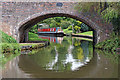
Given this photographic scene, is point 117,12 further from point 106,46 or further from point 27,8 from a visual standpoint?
point 27,8

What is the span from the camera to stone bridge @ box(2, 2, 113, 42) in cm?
1488

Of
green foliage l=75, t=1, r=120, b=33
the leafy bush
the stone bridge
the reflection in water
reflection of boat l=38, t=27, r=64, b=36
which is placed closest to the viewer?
the reflection in water

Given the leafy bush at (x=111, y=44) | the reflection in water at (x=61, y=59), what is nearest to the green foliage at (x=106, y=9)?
the leafy bush at (x=111, y=44)

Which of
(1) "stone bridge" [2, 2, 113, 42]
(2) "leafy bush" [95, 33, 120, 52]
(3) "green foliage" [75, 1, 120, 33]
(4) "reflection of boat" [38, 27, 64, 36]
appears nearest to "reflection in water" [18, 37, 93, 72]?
(2) "leafy bush" [95, 33, 120, 52]

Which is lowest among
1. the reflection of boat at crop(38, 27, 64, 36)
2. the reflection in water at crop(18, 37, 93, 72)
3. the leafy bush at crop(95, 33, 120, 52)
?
the reflection in water at crop(18, 37, 93, 72)

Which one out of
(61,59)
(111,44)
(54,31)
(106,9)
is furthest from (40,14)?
(54,31)

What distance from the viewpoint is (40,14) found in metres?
15.0

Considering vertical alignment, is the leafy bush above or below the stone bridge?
below

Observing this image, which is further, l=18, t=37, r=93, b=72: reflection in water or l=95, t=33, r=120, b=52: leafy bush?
l=95, t=33, r=120, b=52: leafy bush

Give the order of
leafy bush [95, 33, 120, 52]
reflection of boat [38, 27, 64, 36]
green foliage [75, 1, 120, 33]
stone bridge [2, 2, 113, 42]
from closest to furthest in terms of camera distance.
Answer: green foliage [75, 1, 120, 33]
leafy bush [95, 33, 120, 52]
stone bridge [2, 2, 113, 42]
reflection of boat [38, 27, 64, 36]

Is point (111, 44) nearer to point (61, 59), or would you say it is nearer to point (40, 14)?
point (61, 59)

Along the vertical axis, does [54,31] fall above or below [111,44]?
above

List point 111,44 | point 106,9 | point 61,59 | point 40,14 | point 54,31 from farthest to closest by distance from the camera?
point 54,31, point 40,14, point 111,44, point 106,9, point 61,59

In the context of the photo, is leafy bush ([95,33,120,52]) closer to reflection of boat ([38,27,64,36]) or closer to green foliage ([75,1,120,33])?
green foliage ([75,1,120,33])
